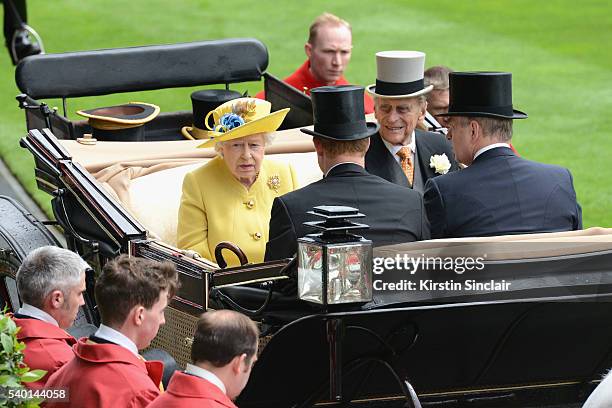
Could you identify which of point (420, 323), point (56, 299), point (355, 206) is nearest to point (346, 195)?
point (355, 206)

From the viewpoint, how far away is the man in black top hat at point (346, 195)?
4352 mm

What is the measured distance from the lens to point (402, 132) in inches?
222

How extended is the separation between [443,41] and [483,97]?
10.3 m

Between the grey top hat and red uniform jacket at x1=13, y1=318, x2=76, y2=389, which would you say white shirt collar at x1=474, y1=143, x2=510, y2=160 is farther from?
red uniform jacket at x1=13, y1=318, x2=76, y2=389

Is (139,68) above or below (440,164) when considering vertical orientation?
above

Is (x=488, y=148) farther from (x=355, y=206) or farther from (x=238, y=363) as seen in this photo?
(x=238, y=363)

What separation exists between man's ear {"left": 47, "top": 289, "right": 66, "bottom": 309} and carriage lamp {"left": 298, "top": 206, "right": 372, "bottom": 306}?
2.43 feet

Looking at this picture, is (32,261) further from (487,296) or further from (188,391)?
(487,296)

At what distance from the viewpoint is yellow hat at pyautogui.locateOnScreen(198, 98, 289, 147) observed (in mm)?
5102

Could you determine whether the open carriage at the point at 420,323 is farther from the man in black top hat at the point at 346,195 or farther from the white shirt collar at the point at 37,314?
the white shirt collar at the point at 37,314

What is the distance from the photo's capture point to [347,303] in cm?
386

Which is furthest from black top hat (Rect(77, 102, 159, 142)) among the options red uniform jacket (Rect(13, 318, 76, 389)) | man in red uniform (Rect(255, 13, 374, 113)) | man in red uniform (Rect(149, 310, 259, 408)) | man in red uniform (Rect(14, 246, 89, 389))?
man in red uniform (Rect(149, 310, 259, 408))

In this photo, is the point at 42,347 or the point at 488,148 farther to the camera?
the point at 488,148

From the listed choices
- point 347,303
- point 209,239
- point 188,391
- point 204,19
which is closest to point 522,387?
point 347,303
